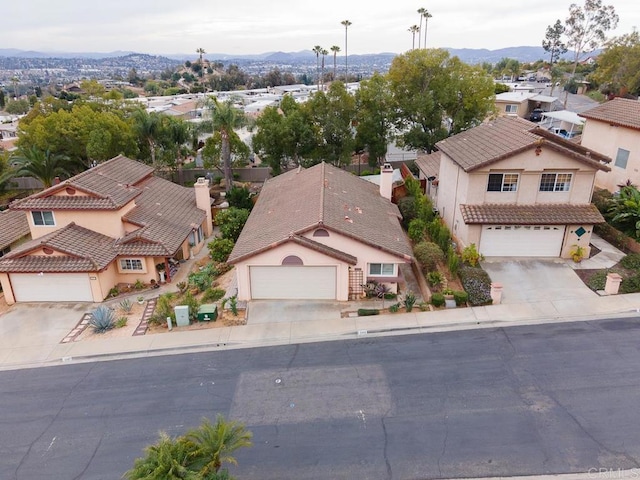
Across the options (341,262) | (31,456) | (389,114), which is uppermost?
(389,114)

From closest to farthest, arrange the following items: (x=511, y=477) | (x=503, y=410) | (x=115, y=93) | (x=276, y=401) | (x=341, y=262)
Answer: (x=511, y=477), (x=503, y=410), (x=276, y=401), (x=341, y=262), (x=115, y=93)

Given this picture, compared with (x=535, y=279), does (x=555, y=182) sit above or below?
above

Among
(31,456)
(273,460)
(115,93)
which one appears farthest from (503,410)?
(115,93)

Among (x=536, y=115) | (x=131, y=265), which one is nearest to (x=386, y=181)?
(x=131, y=265)

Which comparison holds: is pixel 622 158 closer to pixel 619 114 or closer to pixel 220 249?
pixel 619 114

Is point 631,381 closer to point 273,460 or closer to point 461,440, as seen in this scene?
point 461,440

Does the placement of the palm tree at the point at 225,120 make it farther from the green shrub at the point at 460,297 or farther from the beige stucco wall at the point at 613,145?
the beige stucco wall at the point at 613,145

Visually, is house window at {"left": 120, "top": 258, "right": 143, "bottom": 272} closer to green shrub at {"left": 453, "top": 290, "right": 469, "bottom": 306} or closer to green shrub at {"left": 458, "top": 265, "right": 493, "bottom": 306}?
green shrub at {"left": 453, "top": 290, "right": 469, "bottom": 306}
